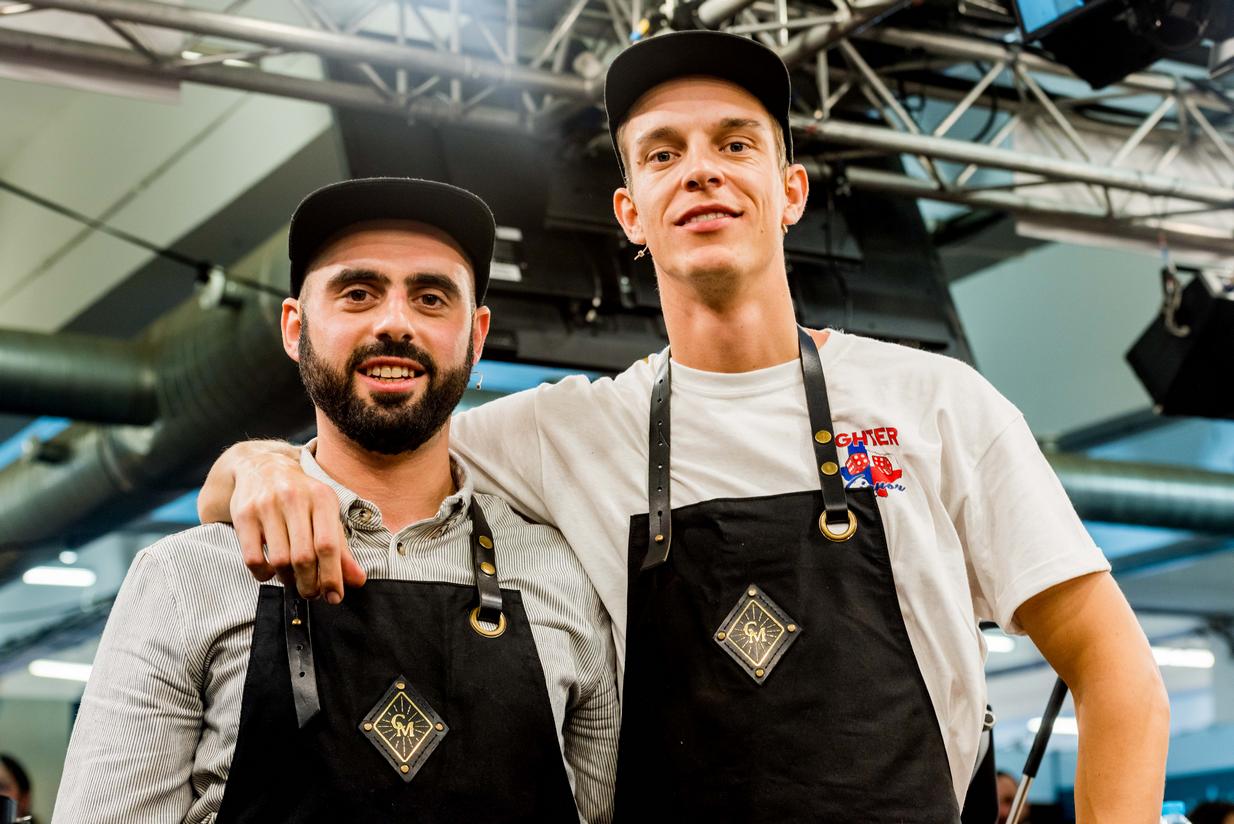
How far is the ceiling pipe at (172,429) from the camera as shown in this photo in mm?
5113

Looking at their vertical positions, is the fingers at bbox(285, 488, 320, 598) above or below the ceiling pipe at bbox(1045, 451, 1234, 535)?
below

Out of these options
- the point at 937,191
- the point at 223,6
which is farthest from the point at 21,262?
the point at 937,191

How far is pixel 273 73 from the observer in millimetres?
4602

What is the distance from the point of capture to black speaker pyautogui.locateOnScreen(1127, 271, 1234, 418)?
567 cm

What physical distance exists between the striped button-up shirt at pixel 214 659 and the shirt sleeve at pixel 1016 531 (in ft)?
1.59

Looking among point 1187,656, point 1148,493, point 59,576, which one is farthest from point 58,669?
point 1187,656

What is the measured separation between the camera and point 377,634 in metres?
1.62

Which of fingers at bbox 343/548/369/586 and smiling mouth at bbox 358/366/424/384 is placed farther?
smiling mouth at bbox 358/366/424/384

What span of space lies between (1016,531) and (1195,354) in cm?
458

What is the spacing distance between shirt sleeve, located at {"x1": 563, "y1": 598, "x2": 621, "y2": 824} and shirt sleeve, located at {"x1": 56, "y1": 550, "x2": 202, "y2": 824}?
47 cm

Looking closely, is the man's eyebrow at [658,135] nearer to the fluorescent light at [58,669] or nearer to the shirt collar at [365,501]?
the shirt collar at [365,501]

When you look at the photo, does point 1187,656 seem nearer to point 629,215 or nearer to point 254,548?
point 629,215

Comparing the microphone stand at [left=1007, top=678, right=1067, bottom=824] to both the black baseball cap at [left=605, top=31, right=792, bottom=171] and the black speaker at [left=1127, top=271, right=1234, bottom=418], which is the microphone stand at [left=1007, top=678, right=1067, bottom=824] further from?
the black speaker at [left=1127, top=271, right=1234, bottom=418]

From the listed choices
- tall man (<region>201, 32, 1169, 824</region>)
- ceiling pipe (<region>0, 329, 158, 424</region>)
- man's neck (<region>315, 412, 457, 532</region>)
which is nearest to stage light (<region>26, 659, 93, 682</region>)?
ceiling pipe (<region>0, 329, 158, 424</region>)
